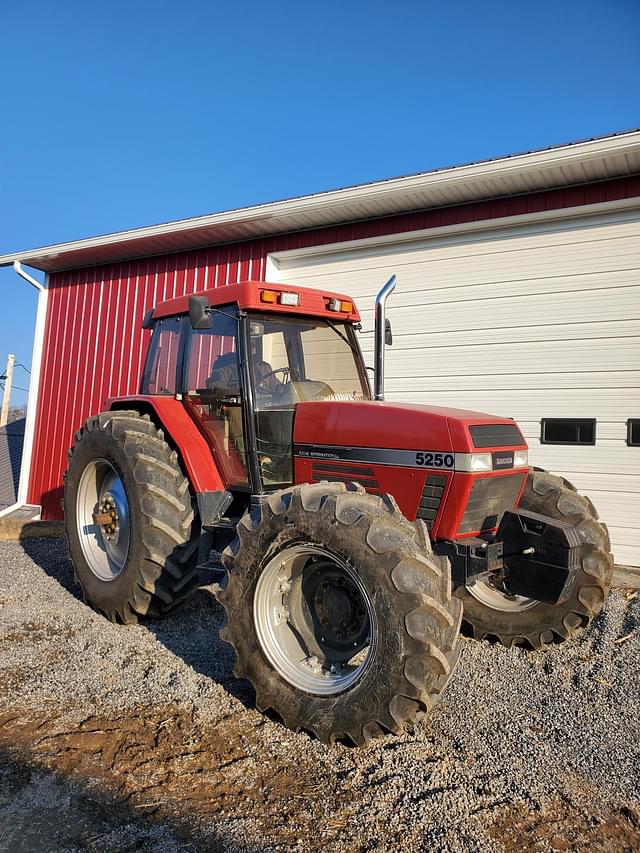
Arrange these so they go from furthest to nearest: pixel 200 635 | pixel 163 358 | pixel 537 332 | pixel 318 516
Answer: pixel 537 332
pixel 163 358
pixel 200 635
pixel 318 516

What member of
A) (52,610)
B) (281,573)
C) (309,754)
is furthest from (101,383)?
(309,754)

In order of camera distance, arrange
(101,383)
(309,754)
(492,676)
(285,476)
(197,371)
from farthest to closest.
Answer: (101,383) → (197,371) → (285,476) → (492,676) → (309,754)

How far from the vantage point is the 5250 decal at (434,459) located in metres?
3.25

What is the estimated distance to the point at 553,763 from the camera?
2684 millimetres

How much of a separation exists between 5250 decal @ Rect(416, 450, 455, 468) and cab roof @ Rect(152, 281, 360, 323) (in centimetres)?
141

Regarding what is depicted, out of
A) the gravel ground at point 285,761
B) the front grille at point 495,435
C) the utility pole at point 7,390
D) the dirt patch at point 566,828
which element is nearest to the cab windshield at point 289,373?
the front grille at point 495,435

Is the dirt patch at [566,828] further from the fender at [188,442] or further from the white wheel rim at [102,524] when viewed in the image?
the white wheel rim at [102,524]

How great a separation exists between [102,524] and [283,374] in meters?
1.83

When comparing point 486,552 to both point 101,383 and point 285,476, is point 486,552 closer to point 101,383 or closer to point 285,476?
point 285,476

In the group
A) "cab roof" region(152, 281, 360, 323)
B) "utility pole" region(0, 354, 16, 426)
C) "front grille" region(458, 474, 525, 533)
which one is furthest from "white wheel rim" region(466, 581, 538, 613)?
"utility pole" region(0, 354, 16, 426)

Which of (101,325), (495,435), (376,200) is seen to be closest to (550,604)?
(495,435)

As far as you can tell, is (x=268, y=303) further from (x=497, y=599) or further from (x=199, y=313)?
(x=497, y=599)

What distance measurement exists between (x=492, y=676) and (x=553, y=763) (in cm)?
89

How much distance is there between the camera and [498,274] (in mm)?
6430
